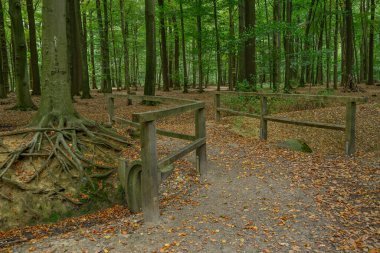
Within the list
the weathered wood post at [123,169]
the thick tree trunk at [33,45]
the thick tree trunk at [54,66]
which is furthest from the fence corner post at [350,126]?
the thick tree trunk at [33,45]

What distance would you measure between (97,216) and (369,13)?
26.5 m

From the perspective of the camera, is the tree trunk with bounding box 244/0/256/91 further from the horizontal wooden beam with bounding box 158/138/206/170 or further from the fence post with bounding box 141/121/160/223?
the fence post with bounding box 141/121/160/223

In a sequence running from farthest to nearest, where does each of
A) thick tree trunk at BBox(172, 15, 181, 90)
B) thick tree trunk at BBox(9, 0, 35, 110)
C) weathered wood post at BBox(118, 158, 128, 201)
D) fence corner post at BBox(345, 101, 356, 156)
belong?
thick tree trunk at BBox(172, 15, 181, 90) < thick tree trunk at BBox(9, 0, 35, 110) < fence corner post at BBox(345, 101, 356, 156) < weathered wood post at BBox(118, 158, 128, 201)

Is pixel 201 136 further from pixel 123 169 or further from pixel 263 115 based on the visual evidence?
pixel 263 115

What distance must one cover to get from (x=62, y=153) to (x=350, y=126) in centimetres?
649

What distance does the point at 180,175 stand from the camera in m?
6.75

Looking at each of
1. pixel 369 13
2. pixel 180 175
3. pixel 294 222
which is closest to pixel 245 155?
pixel 180 175

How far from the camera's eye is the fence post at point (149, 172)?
4.49 meters

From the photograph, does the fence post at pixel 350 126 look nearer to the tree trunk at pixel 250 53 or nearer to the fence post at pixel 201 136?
the fence post at pixel 201 136

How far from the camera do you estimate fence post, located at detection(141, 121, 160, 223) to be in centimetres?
449

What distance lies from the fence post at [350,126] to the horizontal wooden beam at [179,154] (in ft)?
11.4

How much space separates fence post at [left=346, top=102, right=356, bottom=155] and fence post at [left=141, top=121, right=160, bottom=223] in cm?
502

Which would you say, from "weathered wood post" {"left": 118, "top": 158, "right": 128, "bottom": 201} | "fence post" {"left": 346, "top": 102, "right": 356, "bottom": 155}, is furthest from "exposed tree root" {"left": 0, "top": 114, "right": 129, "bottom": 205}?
"fence post" {"left": 346, "top": 102, "right": 356, "bottom": 155}

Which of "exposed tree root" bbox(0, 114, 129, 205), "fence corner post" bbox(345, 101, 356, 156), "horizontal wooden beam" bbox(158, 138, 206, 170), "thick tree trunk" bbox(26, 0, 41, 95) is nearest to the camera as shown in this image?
"horizontal wooden beam" bbox(158, 138, 206, 170)
